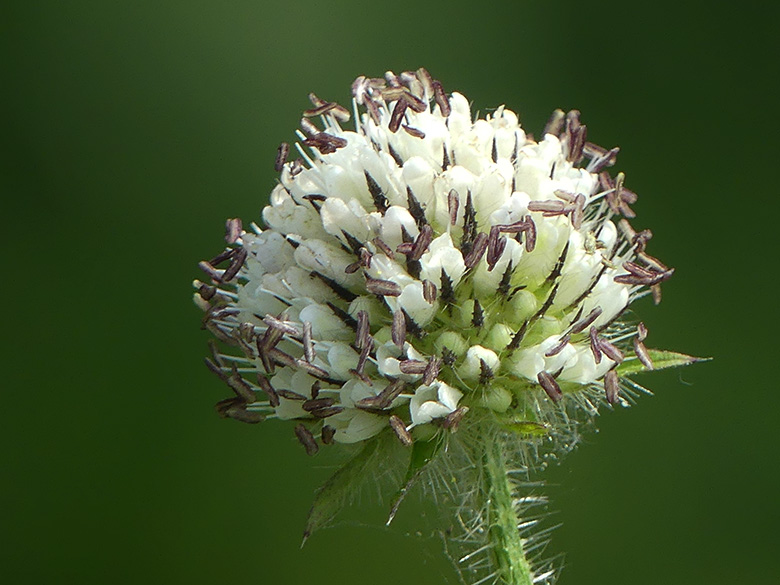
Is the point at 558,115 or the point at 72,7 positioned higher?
the point at 72,7

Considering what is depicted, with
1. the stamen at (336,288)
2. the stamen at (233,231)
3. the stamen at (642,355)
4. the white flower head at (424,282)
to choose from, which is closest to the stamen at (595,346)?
the white flower head at (424,282)

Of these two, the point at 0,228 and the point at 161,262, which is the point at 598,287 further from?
the point at 0,228

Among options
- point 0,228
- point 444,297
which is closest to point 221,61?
point 0,228

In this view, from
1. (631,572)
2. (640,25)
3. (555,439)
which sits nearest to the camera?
(555,439)

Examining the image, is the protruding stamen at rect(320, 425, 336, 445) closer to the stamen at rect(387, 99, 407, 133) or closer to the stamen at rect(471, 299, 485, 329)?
the stamen at rect(471, 299, 485, 329)

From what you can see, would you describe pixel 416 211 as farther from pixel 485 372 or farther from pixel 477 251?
pixel 485 372

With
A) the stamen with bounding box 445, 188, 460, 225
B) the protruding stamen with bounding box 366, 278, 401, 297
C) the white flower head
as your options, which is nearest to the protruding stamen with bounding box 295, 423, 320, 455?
the white flower head
